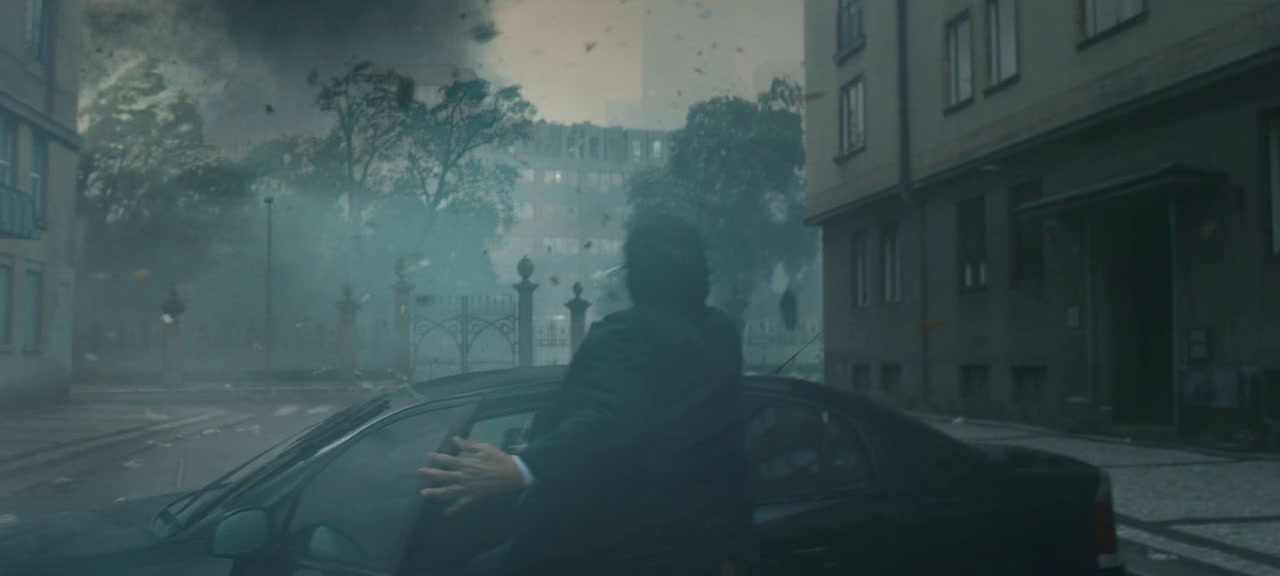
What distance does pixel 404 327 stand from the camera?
31.0 metres

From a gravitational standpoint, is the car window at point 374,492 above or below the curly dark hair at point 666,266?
below

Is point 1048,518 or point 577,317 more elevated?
point 577,317

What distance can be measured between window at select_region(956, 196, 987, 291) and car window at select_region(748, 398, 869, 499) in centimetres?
1465

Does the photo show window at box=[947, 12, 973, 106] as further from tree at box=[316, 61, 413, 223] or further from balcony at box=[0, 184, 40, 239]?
tree at box=[316, 61, 413, 223]

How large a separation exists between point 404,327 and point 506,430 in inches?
1103

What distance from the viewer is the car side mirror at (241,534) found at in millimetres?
3246

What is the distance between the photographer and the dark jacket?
253 cm

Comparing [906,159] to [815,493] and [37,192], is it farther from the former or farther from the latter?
[37,192]

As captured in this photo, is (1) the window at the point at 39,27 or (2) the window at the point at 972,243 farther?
(1) the window at the point at 39,27

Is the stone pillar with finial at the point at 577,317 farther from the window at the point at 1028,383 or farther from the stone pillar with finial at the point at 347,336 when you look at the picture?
the window at the point at 1028,383

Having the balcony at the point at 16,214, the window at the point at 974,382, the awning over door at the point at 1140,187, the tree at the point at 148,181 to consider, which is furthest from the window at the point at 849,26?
the tree at the point at 148,181

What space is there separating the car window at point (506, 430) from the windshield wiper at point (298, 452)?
1.17 ft

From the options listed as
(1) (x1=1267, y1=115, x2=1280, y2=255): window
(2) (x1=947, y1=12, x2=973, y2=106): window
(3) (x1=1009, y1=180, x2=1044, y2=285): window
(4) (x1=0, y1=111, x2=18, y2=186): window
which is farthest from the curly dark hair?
(4) (x1=0, y1=111, x2=18, y2=186): window

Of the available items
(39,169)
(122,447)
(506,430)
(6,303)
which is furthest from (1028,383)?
(39,169)
